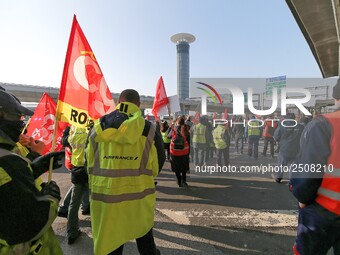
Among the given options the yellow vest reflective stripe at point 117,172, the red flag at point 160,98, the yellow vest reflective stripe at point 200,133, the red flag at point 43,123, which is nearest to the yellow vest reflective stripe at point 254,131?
the yellow vest reflective stripe at point 200,133

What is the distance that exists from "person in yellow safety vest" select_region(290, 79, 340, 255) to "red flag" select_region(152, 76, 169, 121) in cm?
557

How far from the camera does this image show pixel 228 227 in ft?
13.1

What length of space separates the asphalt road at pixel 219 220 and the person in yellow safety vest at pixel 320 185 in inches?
59.7

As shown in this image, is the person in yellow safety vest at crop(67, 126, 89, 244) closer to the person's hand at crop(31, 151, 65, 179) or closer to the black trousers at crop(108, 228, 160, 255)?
the black trousers at crop(108, 228, 160, 255)

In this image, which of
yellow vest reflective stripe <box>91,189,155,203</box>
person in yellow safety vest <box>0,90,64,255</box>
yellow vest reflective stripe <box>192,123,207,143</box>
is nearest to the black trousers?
yellow vest reflective stripe <box>91,189,155,203</box>

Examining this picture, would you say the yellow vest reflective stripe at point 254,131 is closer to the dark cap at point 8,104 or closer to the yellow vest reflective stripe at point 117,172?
the yellow vest reflective stripe at point 117,172

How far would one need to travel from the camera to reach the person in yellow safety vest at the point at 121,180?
A: 91.4 inches

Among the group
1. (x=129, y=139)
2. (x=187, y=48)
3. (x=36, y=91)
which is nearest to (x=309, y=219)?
(x=129, y=139)

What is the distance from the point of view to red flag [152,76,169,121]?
7.40 m

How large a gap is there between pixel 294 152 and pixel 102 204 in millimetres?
5894

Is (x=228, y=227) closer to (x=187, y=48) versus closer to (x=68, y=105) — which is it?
(x=68, y=105)

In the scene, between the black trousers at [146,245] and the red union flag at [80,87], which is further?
the red union flag at [80,87]

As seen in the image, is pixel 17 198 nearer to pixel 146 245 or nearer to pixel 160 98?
pixel 146 245

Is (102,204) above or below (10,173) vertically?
below
